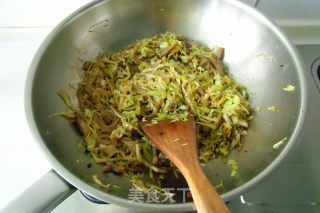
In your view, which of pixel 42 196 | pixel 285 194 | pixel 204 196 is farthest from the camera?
pixel 285 194

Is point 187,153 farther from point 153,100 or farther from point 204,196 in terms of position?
point 153,100

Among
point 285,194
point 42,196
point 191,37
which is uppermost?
point 191,37

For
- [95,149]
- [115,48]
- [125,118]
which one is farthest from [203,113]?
[115,48]

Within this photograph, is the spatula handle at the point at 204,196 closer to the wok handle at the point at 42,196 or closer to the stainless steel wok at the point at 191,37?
the stainless steel wok at the point at 191,37

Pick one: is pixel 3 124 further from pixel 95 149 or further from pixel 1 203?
pixel 95 149

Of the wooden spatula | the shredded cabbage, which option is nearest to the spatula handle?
the wooden spatula

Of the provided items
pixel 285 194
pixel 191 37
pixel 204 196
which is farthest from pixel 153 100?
pixel 285 194
